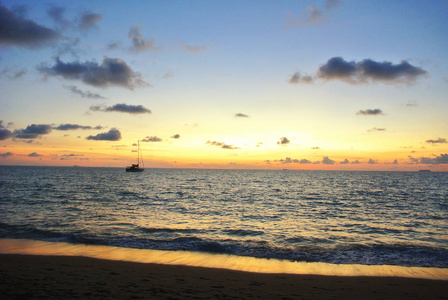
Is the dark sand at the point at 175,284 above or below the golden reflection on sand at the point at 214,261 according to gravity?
above

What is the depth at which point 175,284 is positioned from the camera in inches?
444

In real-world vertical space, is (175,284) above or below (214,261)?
above

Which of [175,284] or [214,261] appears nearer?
[175,284]

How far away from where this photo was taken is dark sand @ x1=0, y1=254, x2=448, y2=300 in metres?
10.1

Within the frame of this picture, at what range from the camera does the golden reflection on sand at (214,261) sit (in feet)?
46.3

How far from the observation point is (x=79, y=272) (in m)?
12.6

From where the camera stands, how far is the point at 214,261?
1579 centimetres

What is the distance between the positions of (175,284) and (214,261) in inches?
189

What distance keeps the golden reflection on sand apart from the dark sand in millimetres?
965

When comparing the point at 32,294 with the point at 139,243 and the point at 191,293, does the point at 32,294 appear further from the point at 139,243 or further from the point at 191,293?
the point at 139,243

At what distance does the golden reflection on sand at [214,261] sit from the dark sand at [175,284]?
38.0 inches

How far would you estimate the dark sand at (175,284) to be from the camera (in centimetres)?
1008

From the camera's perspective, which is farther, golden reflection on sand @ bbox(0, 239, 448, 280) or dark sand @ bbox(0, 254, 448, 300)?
golden reflection on sand @ bbox(0, 239, 448, 280)

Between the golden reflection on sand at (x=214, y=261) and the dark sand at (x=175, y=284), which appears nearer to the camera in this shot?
the dark sand at (x=175, y=284)
